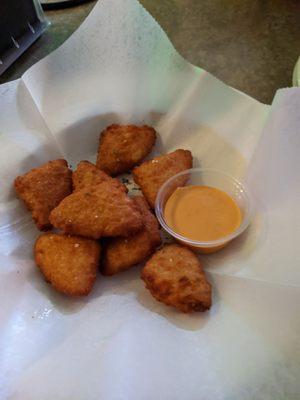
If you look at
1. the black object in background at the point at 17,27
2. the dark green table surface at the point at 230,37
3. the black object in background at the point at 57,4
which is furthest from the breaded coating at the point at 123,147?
the black object in background at the point at 57,4

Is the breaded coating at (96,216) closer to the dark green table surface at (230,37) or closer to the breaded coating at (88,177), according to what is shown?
the breaded coating at (88,177)

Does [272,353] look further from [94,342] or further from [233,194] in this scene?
[233,194]

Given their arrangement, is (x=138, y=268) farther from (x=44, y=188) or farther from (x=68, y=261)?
(x=44, y=188)

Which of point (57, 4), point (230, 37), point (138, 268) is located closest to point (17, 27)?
point (57, 4)

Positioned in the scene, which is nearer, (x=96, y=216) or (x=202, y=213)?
(x=96, y=216)

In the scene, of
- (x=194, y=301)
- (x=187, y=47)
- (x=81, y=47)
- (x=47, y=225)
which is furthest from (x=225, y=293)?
(x=187, y=47)

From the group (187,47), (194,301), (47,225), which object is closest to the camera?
(194,301)
